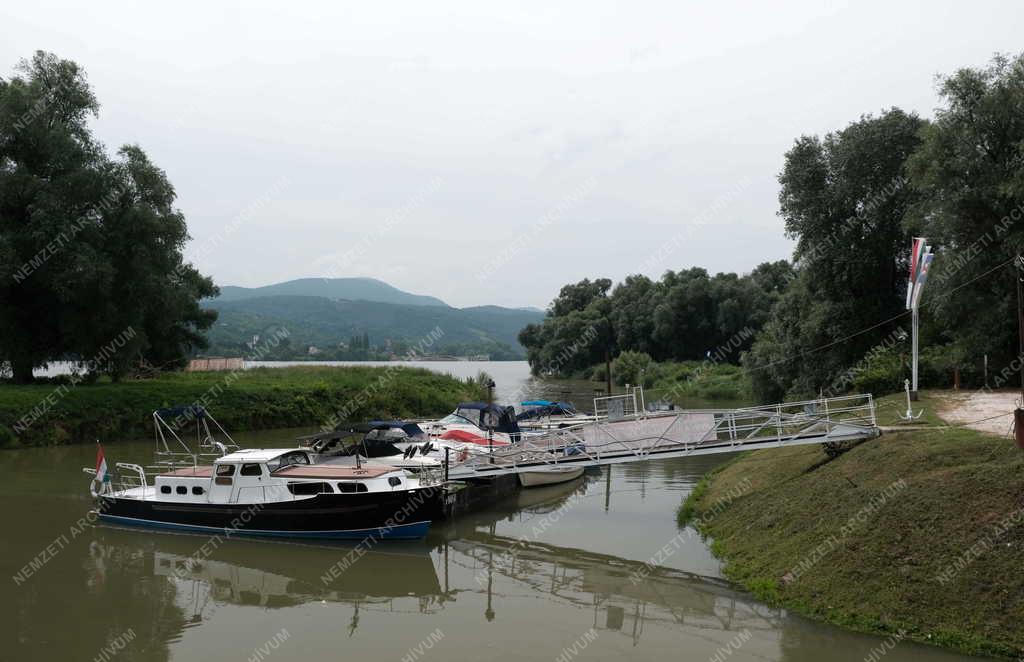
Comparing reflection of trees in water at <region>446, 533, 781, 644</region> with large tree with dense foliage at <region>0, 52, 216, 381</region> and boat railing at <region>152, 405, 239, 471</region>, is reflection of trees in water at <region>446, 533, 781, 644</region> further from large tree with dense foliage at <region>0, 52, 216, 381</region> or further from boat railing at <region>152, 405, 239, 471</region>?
large tree with dense foliage at <region>0, 52, 216, 381</region>

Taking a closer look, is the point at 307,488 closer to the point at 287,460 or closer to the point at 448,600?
the point at 287,460

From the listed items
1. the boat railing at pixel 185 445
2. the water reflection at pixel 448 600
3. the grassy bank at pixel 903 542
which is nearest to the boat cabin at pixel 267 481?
the boat railing at pixel 185 445

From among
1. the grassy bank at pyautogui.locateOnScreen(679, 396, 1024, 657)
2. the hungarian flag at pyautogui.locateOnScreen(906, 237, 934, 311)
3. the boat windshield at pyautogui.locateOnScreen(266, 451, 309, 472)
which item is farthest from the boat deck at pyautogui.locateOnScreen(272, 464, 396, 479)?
the hungarian flag at pyautogui.locateOnScreen(906, 237, 934, 311)

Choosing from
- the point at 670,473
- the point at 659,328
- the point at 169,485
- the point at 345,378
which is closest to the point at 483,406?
the point at 670,473

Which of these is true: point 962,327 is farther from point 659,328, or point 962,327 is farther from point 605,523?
point 659,328

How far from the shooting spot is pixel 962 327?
92.8ft

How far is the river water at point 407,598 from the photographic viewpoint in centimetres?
1230

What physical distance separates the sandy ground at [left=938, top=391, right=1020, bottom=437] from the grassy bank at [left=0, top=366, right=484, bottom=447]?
115 feet

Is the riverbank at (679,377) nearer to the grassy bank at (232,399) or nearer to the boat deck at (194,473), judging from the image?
the grassy bank at (232,399)

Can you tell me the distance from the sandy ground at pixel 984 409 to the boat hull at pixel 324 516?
46.0 ft

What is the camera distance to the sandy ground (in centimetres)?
1738

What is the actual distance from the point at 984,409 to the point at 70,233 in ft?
131

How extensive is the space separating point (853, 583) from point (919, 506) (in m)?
2.01

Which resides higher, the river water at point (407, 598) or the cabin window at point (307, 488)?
the cabin window at point (307, 488)
